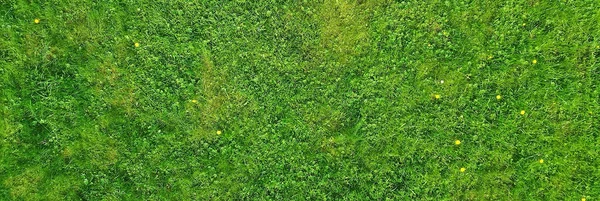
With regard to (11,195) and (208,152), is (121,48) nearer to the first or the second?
(208,152)

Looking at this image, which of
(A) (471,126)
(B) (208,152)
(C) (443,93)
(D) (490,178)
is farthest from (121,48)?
(D) (490,178)

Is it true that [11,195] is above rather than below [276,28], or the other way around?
below

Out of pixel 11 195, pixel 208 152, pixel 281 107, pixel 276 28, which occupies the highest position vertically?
pixel 276 28

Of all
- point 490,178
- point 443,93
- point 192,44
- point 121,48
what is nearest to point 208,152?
point 192,44

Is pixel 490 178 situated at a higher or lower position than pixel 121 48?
lower

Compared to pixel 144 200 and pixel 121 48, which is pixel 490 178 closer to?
pixel 144 200

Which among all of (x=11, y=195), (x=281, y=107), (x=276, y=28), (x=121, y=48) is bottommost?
(x=11, y=195)
